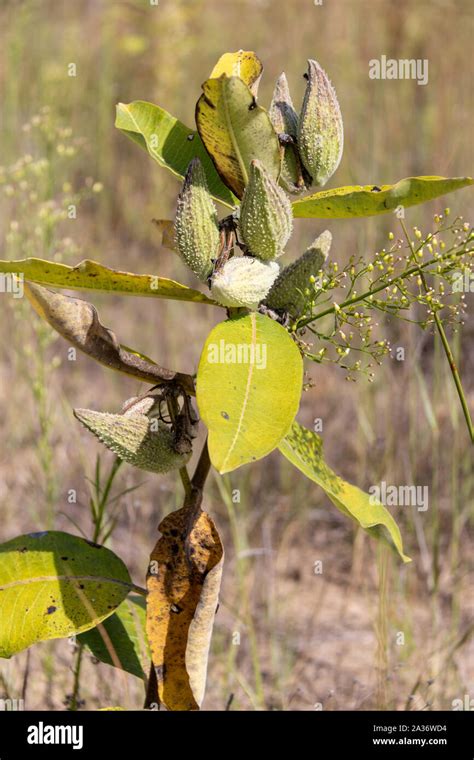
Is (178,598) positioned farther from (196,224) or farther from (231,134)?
(231,134)

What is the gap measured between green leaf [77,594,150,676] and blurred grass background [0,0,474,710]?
189 millimetres

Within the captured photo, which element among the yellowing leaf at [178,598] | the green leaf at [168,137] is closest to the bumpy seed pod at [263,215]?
the green leaf at [168,137]

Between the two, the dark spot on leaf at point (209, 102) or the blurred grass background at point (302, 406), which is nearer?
the dark spot on leaf at point (209, 102)

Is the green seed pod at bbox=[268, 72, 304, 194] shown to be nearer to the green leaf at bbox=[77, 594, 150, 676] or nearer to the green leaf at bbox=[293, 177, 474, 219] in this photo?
the green leaf at bbox=[293, 177, 474, 219]

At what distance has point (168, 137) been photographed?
45.5 inches

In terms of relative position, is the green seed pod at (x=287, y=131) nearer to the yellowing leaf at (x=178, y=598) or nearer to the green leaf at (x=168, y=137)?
the green leaf at (x=168, y=137)

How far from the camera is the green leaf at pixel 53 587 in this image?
3.76ft

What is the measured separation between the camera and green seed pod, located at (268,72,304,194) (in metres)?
1.08

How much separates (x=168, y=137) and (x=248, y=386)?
0.38m

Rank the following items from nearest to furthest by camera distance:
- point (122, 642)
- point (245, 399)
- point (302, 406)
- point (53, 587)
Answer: point (245, 399) → point (53, 587) → point (122, 642) → point (302, 406)

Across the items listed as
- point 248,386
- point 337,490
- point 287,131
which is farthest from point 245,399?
point 287,131

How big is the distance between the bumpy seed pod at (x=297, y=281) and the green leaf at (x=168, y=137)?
144 millimetres

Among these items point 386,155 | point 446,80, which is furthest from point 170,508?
point 446,80
